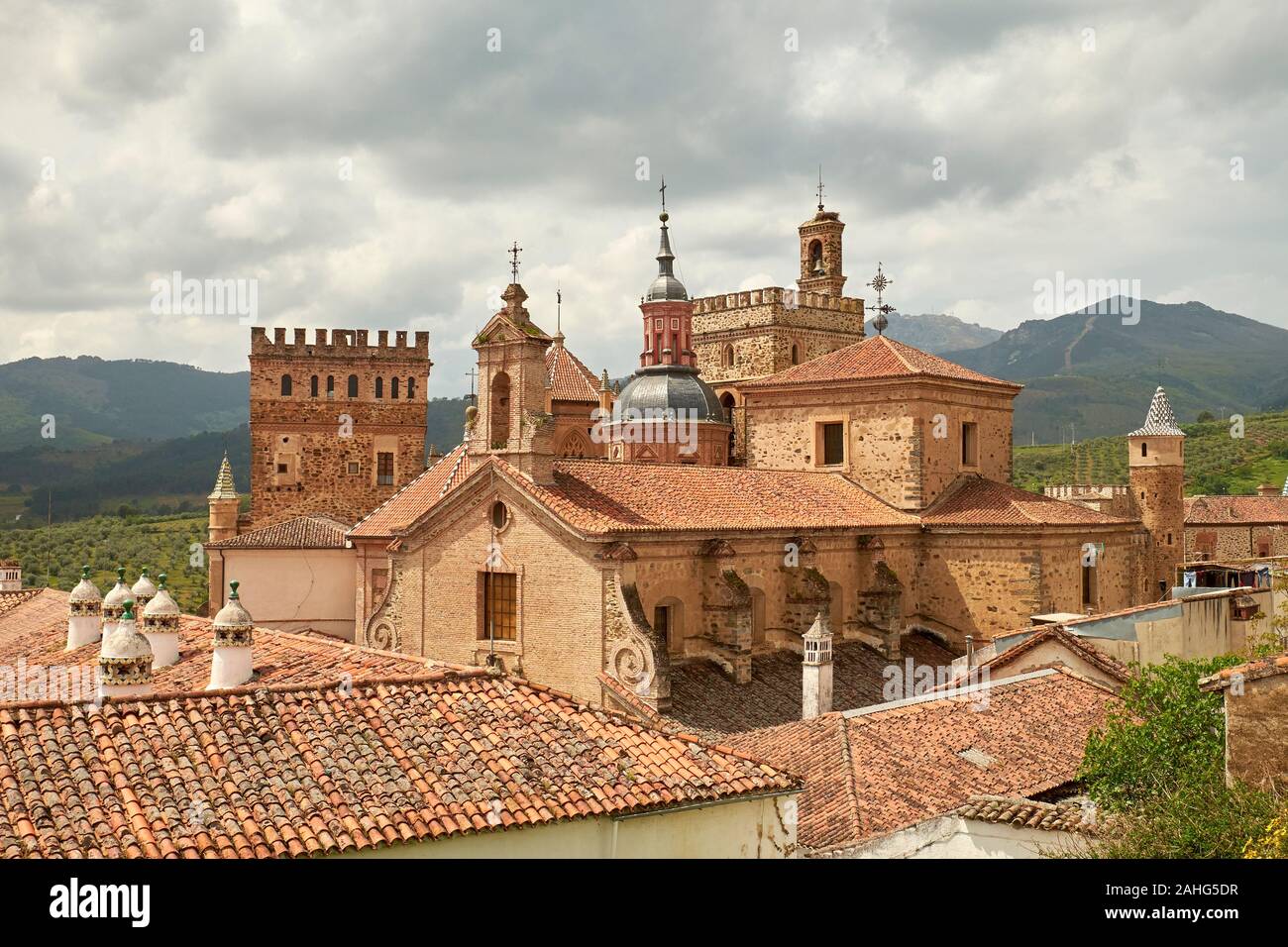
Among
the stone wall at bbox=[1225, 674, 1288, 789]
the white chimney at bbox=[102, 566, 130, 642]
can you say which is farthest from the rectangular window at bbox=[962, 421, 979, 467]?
the white chimney at bbox=[102, 566, 130, 642]

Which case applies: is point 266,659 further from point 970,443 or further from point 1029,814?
point 970,443

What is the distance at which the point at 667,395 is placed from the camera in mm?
37844

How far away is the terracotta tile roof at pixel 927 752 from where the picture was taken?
688 inches

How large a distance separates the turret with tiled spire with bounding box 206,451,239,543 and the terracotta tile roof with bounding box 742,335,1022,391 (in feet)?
59.8

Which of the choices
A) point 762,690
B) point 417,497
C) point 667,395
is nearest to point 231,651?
point 762,690

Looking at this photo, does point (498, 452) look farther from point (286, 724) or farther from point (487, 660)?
point (286, 724)

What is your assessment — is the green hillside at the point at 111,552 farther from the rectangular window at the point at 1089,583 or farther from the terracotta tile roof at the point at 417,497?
the rectangular window at the point at 1089,583

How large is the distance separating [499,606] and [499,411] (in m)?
4.18

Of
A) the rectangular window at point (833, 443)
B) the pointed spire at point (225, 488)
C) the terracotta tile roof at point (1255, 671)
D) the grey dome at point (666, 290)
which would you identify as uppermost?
the grey dome at point (666, 290)

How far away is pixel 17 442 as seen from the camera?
14812cm

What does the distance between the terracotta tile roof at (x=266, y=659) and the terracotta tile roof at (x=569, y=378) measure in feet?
61.1

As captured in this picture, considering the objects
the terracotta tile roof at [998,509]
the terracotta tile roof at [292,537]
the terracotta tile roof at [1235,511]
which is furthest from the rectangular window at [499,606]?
the terracotta tile roof at [1235,511]

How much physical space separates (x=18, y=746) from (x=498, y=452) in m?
14.6
